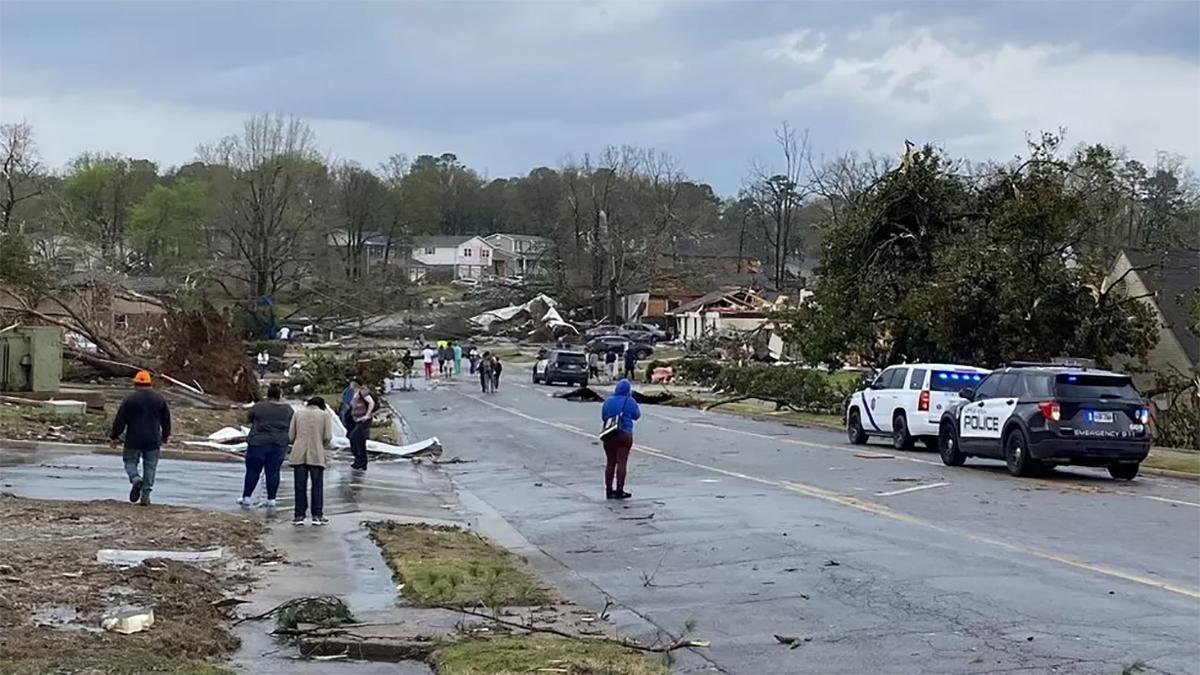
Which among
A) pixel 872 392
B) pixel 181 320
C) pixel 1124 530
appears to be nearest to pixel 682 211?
pixel 181 320

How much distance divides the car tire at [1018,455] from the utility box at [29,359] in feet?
76.9

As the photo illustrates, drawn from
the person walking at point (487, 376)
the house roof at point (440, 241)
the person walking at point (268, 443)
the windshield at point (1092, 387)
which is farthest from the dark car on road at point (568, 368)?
the house roof at point (440, 241)

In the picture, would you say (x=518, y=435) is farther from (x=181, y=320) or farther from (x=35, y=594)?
(x=35, y=594)

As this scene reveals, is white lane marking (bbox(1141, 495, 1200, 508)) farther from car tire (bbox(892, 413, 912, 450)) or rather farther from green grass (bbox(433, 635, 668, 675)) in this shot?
green grass (bbox(433, 635, 668, 675))

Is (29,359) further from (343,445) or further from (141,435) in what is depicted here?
(141,435)

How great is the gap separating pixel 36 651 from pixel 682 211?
439 feet

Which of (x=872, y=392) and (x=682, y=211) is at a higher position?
(x=682, y=211)

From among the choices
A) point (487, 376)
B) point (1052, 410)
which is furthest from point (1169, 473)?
point (487, 376)

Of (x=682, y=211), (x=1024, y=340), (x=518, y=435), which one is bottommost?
(x=518, y=435)

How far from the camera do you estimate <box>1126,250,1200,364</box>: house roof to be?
164 ft

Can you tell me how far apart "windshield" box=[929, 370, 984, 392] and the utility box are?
21.0m

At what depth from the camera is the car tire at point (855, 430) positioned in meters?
32.5

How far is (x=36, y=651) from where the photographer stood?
28.1 ft

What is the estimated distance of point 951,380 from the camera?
29.8 metres
